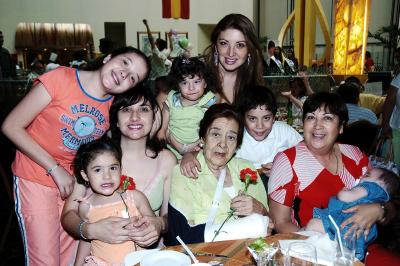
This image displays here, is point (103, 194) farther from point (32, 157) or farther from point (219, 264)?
point (219, 264)

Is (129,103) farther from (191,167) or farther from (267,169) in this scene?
(267,169)

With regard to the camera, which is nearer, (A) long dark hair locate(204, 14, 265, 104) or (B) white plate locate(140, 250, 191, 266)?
(B) white plate locate(140, 250, 191, 266)

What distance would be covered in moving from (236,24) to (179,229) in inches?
64.0

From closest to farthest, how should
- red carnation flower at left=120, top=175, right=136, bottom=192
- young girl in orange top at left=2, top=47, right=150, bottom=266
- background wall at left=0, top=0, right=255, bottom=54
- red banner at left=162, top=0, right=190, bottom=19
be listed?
red carnation flower at left=120, top=175, right=136, bottom=192 < young girl in orange top at left=2, top=47, right=150, bottom=266 < red banner at left=162, top=0, right=190, bottom=19 < background wall at left=0, top=0, right=255, bottom=54

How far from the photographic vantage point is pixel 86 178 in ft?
7.52

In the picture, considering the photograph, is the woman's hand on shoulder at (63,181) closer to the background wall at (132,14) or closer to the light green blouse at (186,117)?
the light green blouse at (186,117)

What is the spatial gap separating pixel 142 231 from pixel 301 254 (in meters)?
0.89

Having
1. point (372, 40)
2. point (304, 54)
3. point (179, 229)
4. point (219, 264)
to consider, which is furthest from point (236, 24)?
point (372, 40)

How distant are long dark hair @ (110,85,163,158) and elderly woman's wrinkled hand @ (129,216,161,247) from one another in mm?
571

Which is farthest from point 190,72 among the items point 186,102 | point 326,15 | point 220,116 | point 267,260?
point 326,15

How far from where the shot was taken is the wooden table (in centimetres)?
167

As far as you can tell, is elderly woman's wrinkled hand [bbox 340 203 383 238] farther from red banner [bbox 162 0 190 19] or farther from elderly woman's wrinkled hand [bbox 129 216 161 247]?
red banner [bbox 162 0 190 19]

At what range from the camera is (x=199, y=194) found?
2.34 meters

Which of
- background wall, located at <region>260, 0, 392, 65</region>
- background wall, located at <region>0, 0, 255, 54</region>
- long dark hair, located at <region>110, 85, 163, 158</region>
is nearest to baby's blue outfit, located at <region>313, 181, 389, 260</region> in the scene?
long dark hair, located at <region>110, 85, 163, 158</region>
